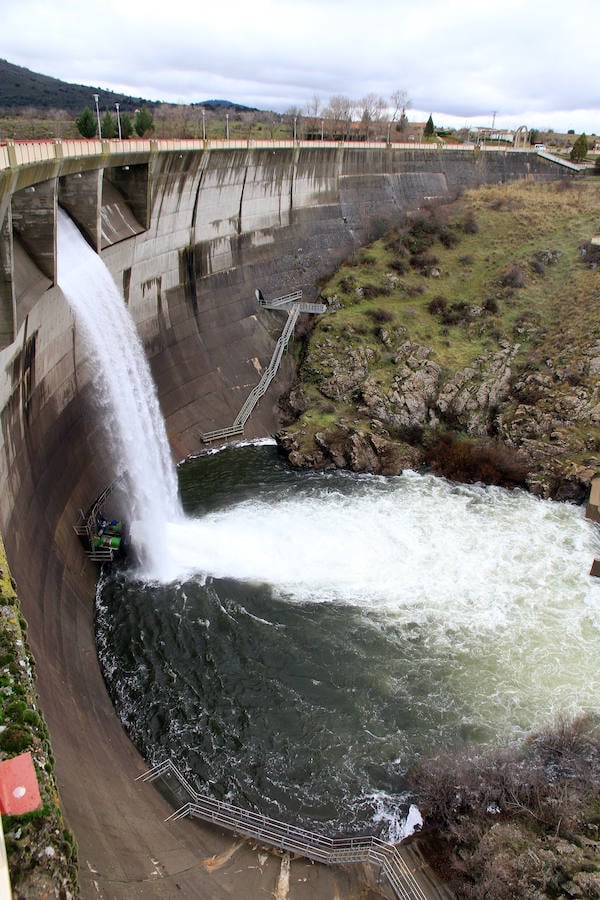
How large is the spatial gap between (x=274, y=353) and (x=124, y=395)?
49.0 ft

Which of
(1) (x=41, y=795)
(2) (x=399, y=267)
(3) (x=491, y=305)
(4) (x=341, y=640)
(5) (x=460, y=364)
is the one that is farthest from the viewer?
(2) (x=399, y=267)

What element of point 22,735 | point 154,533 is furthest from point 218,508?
point 22,735

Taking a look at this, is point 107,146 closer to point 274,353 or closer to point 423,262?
point 274,353

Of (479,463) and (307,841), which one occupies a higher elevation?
(479,463)

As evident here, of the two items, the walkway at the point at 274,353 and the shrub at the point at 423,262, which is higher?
the shrub at the point at 423,262

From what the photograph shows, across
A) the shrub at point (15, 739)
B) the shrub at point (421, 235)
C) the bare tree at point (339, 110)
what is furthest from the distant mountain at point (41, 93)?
the shrub at point (15, 739)

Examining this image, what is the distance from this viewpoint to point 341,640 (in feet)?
72.0

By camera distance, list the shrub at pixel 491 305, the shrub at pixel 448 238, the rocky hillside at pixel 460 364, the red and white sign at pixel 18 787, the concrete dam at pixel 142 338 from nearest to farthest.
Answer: the red and white sign at pixel 18 787
the concrete dam at pixel 142 338
the rocky hillside at pixel 460 364
the shrub at pixel 491 305
the shrub at pixel 448 238

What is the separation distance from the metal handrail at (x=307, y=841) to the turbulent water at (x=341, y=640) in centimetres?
48

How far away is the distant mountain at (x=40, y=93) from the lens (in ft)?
365

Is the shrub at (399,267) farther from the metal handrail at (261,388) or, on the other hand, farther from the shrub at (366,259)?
the metal handrail at (261,388)

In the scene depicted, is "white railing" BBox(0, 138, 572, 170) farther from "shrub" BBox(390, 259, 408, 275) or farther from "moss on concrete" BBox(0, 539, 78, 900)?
"moss on concrete" BBox(0, 539, 78, 900)

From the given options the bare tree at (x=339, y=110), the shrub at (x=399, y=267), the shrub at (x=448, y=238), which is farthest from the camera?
the bare tree at (x=339, y=110)

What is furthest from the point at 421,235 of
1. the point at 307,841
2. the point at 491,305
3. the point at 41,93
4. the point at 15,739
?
the point at 41,93
